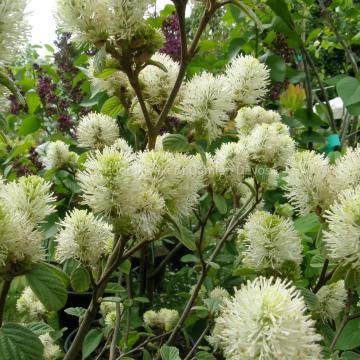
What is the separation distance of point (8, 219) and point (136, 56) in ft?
1.29

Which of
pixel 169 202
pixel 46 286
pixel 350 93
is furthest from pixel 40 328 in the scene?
pixel 350 93

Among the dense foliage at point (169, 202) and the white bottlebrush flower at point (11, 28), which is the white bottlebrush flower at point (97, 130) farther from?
the white bottlebrush flower at point (11, 28)

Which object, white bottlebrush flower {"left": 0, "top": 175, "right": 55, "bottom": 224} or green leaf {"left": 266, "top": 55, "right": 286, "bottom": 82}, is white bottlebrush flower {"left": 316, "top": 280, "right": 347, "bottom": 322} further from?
green leaf {"left": 266, "top": 55, "right": 286, "bottom": 82}

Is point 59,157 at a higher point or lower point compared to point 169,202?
higher

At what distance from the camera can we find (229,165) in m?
1.06

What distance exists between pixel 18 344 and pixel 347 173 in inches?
22.1

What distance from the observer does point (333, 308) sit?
1.03 metres

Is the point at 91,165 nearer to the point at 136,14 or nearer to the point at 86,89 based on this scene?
the point at 136,14

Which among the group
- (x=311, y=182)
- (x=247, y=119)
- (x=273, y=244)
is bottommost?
(x=273, y=244)

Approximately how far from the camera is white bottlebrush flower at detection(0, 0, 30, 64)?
592 millimetres

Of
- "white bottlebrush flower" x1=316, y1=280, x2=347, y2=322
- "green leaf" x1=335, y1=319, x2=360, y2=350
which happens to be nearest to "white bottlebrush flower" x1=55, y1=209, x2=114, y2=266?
"white bottlebrush flower" x1=316, y1=280, x2=347, y2=322

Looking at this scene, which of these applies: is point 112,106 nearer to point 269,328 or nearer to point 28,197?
point 28,197

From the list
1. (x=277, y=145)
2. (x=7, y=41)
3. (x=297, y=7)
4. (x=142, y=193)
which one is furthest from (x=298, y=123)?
(x=7, y=41)

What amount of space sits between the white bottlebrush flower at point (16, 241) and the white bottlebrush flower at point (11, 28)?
20 centimetres
